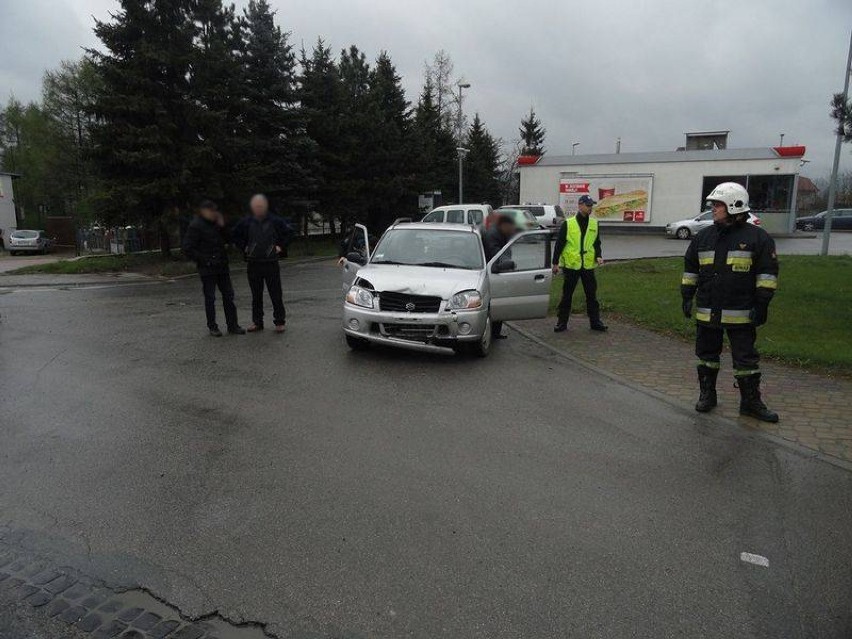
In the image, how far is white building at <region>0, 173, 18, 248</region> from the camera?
45719mm

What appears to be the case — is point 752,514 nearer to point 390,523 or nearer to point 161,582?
point 390,523

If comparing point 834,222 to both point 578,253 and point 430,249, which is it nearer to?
point 578,253

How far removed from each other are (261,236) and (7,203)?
48270mm

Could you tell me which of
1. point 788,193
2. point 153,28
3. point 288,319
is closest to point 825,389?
point 288,319

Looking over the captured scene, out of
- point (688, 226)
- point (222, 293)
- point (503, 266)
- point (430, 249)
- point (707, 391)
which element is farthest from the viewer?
point (688, 226)

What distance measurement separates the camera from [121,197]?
18.9 m

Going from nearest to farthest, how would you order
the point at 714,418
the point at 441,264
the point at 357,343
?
the point at 714,418 < the point at 357,343 < the point at 441,264

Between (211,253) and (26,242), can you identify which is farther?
(26,242)

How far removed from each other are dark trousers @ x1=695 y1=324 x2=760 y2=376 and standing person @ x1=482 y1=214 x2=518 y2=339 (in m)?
3.38

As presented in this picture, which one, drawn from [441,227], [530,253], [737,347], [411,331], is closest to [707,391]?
[737,347]

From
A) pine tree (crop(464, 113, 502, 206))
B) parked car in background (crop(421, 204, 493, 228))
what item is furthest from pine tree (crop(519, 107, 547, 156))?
parked car in background (crop(421, 204, 493, 228))

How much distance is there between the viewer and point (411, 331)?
24.3 feet

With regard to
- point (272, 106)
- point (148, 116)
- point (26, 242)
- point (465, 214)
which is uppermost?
point (272, 106)

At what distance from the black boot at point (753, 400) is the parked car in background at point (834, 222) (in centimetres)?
3801
